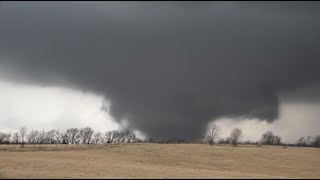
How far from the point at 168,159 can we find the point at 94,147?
24813 mm

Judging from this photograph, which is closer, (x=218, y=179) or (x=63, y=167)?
(x=218, y=179)

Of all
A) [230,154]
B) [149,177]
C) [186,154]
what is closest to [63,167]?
[149,177]

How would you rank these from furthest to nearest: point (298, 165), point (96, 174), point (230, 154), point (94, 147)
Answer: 1. point (94, 147)
2. point (230, 154)
3. point (298, 165)
4. point (96, 174)

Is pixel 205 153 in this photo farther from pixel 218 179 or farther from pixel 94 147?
pixel 218 179

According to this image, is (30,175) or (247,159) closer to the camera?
(30,175)

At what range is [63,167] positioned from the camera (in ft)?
149

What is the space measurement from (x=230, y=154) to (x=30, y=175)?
48.2 m

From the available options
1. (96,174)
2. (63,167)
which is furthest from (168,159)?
(96,174)

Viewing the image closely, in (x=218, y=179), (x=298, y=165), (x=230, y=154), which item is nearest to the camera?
(x=218, y=179)

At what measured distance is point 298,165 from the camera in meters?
66.1

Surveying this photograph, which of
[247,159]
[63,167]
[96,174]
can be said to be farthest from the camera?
[247,159]

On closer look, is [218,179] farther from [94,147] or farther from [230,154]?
[94,147]

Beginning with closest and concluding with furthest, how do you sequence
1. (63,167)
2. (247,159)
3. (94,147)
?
(63,167), (247,159), (94,147)

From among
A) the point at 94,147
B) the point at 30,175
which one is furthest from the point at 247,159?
the point at 30,175
